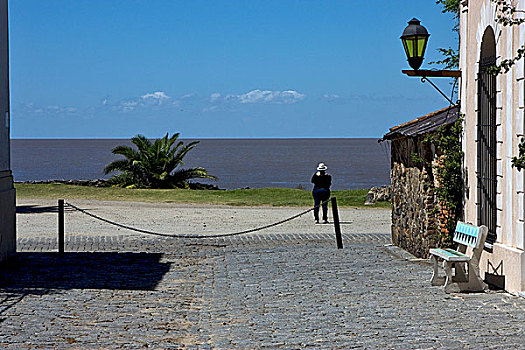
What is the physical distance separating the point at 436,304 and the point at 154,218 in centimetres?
1450

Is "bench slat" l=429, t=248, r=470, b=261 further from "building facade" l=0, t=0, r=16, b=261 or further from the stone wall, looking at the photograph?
"building facade" l=0, t=0, r=16, b=261

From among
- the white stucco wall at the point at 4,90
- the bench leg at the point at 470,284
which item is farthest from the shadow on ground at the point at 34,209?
the bench leg at the point at 470,284

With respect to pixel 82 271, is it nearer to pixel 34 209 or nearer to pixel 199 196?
pixel 34 209

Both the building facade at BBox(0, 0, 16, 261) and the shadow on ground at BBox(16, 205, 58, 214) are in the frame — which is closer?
the building facade at BBox(0, 0, 16, 261)

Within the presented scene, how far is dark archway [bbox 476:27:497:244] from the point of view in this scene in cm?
1100

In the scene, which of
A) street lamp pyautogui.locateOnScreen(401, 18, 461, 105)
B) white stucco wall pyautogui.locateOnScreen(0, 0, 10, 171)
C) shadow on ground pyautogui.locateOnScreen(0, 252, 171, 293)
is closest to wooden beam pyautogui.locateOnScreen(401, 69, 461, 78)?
street lamp pyautogui.locateOnScreen(401, 18, 461, 105)

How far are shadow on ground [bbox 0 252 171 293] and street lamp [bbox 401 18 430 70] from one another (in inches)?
201

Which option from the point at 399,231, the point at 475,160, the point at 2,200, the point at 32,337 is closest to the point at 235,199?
the point at 399,231

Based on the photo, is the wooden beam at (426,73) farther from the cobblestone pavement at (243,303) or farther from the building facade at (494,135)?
the cobblestone pavement at (243,303)

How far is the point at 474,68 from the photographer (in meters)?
11.3

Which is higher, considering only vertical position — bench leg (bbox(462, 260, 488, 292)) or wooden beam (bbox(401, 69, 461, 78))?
wooden beam (bbox(401, 69, 461, 78))

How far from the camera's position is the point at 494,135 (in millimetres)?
11000

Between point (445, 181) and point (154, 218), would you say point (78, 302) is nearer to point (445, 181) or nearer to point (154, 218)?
point (445, 181)

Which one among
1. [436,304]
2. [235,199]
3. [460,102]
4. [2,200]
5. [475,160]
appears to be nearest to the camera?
[436,304]
